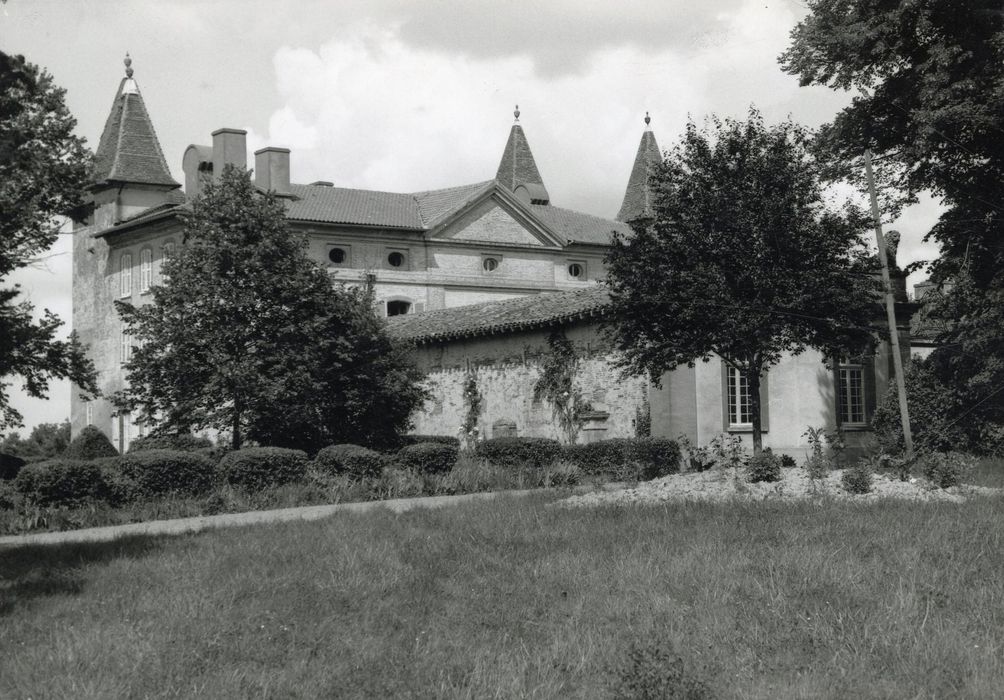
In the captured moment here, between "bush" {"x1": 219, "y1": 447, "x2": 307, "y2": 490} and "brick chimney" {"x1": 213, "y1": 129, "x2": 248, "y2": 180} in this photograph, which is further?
"brick chimney" {"x1": 213, "y1": 129, "x2": 248, "y2": 180}

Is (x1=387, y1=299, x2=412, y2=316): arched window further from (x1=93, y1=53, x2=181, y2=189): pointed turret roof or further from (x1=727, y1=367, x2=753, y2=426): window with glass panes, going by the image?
(x1=727, y1=367, x2=753, y2=426): window with glass panes

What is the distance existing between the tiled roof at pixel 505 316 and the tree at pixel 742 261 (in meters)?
4.98

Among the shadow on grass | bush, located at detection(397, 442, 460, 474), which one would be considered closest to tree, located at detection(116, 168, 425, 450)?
bush, located at detection(397, 442, 460, 474)

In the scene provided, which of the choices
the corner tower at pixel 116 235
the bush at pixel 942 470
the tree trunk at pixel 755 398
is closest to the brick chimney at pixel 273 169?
the corner tower at pixel 116 235

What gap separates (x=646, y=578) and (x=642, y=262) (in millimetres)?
10226

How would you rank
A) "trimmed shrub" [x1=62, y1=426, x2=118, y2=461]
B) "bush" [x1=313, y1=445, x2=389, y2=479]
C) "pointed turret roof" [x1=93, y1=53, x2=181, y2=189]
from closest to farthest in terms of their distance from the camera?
"bush" [x1=313, y1=445, x2=389, y2=479], "trimmed shrub" [x1=62, y1=426, x2=118, y2=461], "pointed turret roof" [x1=93, y1=53, x2=181, y2=189]

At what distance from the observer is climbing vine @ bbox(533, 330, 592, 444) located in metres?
25.9

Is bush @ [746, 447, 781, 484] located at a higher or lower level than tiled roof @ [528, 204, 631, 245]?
lower

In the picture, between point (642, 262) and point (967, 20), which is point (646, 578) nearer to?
point (642, 262)

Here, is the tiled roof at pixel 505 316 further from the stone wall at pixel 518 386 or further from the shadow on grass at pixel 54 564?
the shadow on grass at pixel 54 564

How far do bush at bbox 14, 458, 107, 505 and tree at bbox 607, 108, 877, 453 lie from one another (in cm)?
914

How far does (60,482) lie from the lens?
640 inches

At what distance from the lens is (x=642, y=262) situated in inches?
748

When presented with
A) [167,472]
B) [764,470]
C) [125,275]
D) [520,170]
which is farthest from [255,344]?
[520,170]
